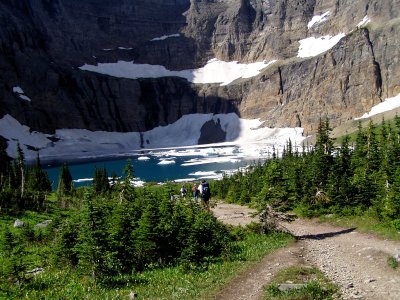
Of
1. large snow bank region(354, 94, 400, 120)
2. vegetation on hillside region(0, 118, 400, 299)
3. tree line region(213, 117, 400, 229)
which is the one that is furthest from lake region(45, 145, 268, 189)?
vegetation on hillside region(0, 118, 400, 299)

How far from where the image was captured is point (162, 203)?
814 inches

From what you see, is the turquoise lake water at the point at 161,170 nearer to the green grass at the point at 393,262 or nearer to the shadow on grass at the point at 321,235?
the shadow on grass at the point at 321,235

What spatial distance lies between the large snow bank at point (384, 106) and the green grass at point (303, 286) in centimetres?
18782

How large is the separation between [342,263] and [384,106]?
192263 millimetres

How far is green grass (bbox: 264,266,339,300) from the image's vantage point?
12.9 metres

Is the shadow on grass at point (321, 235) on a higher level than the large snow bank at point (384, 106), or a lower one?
lower

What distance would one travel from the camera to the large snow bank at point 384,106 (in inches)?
7361

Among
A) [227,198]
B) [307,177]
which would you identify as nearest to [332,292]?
[307,177]

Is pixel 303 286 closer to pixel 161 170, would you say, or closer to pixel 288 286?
pixel 288 286

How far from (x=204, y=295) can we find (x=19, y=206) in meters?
30.2

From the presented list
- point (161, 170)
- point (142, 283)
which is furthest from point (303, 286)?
point (161, 170)

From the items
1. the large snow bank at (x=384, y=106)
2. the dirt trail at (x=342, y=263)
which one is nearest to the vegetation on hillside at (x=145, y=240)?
the dirt trail at (x=342, y=263)

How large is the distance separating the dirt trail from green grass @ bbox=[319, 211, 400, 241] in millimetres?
639

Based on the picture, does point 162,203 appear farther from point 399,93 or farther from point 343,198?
point 399,93
